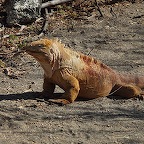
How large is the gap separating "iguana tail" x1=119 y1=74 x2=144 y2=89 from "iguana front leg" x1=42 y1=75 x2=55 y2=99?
3.30ft

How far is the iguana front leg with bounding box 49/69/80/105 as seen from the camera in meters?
6.16

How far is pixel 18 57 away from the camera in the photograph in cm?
870

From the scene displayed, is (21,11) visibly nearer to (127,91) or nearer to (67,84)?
(127,91)

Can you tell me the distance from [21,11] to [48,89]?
4173mm

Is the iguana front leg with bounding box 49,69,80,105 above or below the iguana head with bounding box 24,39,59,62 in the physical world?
below

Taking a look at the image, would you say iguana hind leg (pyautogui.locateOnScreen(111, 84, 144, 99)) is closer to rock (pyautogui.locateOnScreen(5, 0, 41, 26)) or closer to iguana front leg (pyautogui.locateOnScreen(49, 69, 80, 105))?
iguana front leg (pyautogui.locateOnScreen(49, 69, 80, 105))

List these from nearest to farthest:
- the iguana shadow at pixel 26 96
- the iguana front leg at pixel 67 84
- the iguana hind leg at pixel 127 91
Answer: the iguana front leg at pixel 67 84
the iguana shadow at pixel 26 96
the iguana hind leg at pixel 127 91

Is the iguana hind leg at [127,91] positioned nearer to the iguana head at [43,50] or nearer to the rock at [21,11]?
the iguana head at [43,50]

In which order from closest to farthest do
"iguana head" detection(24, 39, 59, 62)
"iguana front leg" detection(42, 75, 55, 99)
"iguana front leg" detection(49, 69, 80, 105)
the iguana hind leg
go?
"iguana head" detection(24, 39, 59, 62) → "iguana front leg" detection(49, 69, 80, 105) → "iguana front leg" detection(42, 75, 55, 99) → the iguana hind leg

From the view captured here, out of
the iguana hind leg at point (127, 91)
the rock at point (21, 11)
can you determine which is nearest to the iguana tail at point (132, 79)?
the iguana hind leg at point (127, 91)

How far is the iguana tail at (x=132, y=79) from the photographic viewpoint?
6773mm

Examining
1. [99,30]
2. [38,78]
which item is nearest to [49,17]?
[99,30]

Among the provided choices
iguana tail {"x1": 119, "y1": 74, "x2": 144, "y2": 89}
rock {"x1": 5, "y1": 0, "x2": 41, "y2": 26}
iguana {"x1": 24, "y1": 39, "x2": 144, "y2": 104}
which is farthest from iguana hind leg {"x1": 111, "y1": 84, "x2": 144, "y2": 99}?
rock {"x1": 5, "y1": 0, "x2": 41, "y2": 26}

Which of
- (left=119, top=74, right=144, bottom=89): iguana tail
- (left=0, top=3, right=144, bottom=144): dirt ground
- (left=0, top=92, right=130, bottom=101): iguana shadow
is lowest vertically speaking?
(left=0, top=3, right=144, bottom=144): dirt ground
